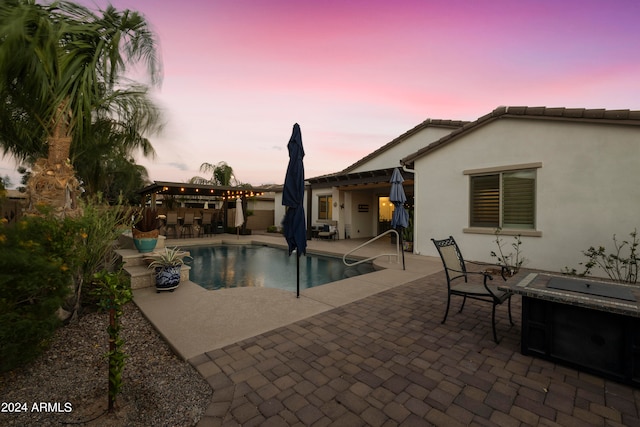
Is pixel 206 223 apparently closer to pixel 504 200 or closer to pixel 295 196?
pixel 295 196

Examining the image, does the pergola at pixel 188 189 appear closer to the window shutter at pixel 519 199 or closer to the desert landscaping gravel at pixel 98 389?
the desert landscaping gravel at pixel 98 389

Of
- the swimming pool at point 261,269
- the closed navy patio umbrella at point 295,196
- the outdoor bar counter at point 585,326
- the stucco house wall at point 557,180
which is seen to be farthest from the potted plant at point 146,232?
the stucco house wall at point 557,180

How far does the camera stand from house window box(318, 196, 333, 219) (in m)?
14.9

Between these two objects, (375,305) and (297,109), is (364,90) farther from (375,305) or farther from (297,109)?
(375,305)

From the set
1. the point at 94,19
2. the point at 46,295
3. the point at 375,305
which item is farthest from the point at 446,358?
the point at 94,19

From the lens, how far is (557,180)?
6.44 m

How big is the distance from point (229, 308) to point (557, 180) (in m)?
7.75

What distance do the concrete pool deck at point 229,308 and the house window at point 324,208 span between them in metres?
9.13

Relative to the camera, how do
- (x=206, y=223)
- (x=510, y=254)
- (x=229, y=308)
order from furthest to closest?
1. (x=206, y=223)
2. (x=510, y=254)
3. (x=229, y=308)

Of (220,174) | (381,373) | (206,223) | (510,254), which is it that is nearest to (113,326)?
(381,373)

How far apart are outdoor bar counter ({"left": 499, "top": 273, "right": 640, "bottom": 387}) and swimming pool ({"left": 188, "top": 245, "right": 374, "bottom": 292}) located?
13.9 ft

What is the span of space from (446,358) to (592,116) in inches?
266

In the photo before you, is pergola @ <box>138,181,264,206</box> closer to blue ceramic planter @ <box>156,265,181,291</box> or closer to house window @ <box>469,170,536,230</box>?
blue ceramic planter @ <box>156,265,181,291</box>

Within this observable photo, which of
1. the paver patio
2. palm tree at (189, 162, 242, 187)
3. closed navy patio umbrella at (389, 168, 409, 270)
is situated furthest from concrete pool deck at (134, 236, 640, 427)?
palm tree at (189, 162, 242, 187)
